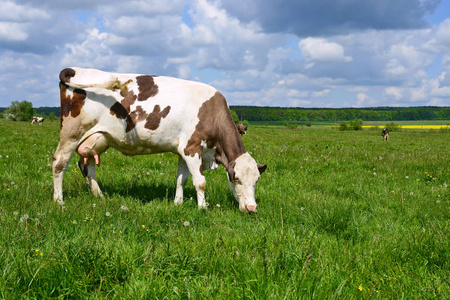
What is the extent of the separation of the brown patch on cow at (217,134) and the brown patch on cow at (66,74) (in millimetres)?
2492

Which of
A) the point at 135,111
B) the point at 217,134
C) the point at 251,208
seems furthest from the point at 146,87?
the point at 251,208

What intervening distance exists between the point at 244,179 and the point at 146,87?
256 cm

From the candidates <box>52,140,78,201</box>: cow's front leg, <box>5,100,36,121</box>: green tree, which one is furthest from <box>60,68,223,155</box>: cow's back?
<box>5,100,36,121</box>: green tree

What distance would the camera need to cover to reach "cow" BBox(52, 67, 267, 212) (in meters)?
6.06

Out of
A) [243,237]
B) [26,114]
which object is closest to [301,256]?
[243,237]

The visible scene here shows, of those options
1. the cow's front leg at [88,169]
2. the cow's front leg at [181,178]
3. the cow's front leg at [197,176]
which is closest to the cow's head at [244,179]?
the cow's front leg at [197,176]

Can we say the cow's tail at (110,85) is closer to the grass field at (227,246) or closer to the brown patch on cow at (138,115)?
the brown patch on cow at (138,115)

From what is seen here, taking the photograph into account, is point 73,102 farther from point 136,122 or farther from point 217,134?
point 217,134

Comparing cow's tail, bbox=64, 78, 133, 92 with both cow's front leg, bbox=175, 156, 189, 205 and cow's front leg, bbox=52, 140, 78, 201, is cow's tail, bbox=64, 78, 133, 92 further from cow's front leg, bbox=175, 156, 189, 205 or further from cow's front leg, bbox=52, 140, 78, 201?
cow's front leg, bbox=175, 156, 189, 205

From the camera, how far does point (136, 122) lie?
607 cm

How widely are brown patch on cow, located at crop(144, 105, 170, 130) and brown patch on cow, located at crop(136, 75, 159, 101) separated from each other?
1.13 feet

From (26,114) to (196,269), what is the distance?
135m

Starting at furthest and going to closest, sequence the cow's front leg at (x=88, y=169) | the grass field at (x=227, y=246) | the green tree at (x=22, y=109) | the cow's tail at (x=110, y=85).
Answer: the green tree at (x=22, y=109)
the cow's front leg at (x=88, y=169)
the cow's tail at (x=110, y=85)
the grass field at (x=227, y=246)

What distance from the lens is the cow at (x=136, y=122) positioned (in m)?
6.06
